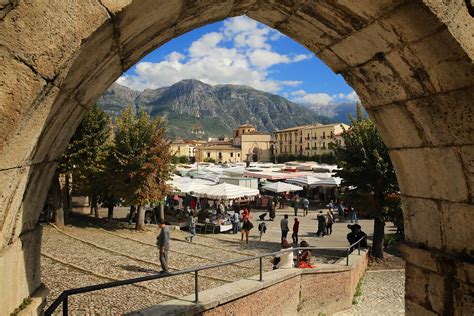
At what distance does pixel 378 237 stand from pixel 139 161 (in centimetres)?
1108

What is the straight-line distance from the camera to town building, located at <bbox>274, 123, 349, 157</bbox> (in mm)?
95225

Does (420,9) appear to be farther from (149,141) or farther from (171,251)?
(149,141)

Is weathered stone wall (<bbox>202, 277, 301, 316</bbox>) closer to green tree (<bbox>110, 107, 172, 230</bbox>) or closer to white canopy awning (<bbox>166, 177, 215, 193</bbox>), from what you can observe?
green tree (<bbox>110, 107, 172, 230</bbox>)

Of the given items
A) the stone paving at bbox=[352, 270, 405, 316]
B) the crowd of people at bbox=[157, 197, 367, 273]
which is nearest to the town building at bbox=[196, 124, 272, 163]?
the crowd of people at bbox=[157, 197, 367, 273]

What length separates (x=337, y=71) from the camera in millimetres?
4137

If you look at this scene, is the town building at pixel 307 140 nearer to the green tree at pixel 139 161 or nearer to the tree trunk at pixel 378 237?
the green tree at pixel 139 161

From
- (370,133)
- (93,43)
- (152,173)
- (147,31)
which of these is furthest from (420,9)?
(152,173)

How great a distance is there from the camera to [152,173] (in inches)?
702

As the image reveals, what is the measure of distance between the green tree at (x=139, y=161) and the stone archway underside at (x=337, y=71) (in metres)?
14.7

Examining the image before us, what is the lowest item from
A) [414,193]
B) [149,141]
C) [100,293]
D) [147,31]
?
[100,293]

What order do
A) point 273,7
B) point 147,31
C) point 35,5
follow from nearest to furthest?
point 35,5, point 147,31, point 273,7

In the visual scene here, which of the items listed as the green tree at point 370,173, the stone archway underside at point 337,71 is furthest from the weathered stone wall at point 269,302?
the green tree at point 370,173

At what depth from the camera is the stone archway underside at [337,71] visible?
1.79m

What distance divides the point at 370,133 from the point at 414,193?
11624 millimetres
